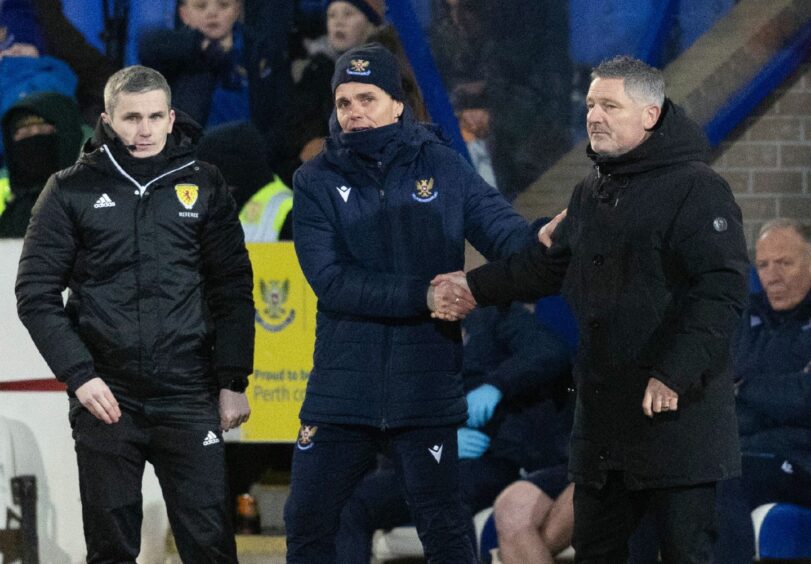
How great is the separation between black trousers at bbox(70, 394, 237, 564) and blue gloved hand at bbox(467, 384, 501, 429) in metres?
1.68

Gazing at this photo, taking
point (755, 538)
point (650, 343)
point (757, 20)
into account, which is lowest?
point (755, 538)

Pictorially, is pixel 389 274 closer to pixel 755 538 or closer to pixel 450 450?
pixel 450 450

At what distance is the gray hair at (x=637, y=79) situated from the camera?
4.04 meters

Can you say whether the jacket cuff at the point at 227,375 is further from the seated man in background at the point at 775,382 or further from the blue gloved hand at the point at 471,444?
the seated man in background at the point at 775,382

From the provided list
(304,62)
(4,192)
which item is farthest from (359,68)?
(4,192)

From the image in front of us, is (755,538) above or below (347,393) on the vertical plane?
below

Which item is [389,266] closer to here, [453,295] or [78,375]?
[453,295]

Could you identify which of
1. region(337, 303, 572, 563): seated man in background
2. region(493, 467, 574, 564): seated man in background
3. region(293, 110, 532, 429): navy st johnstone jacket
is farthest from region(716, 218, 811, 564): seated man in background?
region(293, 110, 532, 429): navy st johnstone jacket

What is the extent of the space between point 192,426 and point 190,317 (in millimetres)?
334

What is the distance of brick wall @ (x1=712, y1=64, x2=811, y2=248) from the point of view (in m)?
6.81

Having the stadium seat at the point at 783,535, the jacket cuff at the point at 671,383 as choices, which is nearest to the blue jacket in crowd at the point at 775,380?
the stadium seat at the point at 783,535

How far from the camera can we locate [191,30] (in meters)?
7.58

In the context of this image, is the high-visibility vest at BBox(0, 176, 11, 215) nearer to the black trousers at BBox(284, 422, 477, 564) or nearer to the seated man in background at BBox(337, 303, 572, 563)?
the seated man in background at BBox(337, 303, 572, 563)

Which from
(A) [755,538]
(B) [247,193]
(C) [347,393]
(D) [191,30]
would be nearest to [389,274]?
(C) [347,393]
